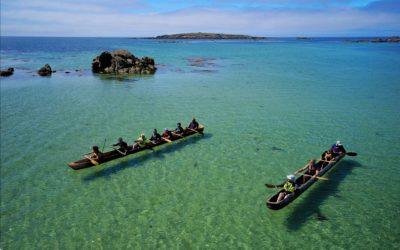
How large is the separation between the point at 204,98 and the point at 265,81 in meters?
17.3

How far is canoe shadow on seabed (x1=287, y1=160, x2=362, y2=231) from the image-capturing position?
51.3ft

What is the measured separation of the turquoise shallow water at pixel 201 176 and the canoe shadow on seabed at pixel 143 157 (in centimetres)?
8

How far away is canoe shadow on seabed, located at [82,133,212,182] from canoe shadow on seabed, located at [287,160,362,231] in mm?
10303

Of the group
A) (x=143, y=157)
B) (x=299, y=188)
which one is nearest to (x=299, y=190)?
(x=299, y=188)

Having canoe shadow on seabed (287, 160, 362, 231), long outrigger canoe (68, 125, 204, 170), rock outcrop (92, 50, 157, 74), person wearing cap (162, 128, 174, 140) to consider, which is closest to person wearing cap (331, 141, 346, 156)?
canoe shadow on seabed (287, 160, 362, 231)

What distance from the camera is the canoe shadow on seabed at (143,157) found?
2061cm

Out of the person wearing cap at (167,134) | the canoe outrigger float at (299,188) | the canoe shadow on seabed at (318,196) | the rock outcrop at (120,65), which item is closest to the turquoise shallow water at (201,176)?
the canoe shadow on seabed at (318,196)

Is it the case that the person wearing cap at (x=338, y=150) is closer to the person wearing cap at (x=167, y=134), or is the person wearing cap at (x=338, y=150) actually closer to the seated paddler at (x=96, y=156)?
the person wearing cap at (x=167, y=134)

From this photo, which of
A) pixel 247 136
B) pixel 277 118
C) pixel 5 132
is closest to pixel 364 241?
pixel 247 136

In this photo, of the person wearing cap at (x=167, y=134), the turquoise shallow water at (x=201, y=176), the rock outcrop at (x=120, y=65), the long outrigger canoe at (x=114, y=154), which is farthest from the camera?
the rock outcrop at (x=120, y=65)

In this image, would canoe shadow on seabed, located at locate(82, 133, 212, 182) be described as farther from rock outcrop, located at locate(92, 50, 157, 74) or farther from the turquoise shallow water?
rock outcrop, located at locate(92, 50, 157, 74)

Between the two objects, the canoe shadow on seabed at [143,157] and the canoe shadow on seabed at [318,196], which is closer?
the canoe shadow on seabed at [318,196]

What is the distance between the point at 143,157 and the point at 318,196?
39.7 ft

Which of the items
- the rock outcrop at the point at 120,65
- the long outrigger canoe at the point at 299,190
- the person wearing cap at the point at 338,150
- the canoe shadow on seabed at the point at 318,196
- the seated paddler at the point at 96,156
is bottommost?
the canoe shadow on seabed at the point at 318,196
